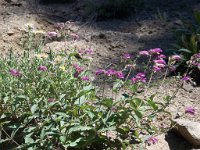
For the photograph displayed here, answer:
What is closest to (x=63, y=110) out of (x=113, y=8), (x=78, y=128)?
(x=78, y=128)

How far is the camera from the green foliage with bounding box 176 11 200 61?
4.19 m

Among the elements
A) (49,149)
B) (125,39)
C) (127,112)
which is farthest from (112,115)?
(125,39)

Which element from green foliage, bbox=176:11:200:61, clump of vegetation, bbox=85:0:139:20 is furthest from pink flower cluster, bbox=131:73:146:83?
clump of vegetation, bbox=85:0:139:20

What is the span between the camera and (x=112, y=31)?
5.30 metres

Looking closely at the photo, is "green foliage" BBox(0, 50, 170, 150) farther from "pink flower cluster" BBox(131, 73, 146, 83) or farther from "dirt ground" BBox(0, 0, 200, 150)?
"dirt ground" BBox(0, 0, 200, 150)

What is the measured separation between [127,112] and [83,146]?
14.2 inches

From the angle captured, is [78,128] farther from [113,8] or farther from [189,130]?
[113,8]

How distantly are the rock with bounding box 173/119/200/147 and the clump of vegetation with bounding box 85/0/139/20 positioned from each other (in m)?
2.93

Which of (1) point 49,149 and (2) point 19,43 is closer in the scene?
(1) point 49,149

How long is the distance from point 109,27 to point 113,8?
1.20 feet

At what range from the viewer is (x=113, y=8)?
5.92 meters

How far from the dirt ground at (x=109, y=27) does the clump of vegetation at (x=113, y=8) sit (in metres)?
0.11

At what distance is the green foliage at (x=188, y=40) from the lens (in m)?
4.19

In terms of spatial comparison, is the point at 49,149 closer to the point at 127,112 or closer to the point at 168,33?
the point at 127,112
